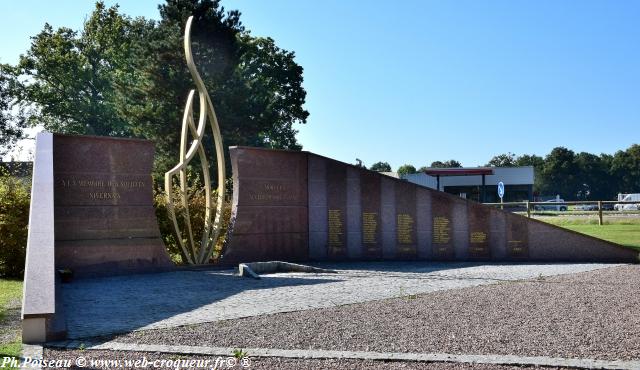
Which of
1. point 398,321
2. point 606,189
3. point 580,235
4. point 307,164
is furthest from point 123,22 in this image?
point 606,189

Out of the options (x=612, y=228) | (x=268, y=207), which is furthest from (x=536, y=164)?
(x=268, y=207)

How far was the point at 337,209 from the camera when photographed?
15.0 metres

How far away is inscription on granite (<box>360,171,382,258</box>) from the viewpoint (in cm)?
1476

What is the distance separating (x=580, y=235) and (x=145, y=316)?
34.7ft

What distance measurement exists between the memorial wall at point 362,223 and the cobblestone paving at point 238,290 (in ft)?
3.71

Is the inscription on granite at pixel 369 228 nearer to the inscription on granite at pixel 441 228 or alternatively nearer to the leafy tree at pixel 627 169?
the inscription on granite at pixel 441 228

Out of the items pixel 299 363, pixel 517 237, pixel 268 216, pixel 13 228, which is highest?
pixel 268 216

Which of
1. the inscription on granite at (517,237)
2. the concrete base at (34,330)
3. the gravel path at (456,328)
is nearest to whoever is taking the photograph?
the gravel path at (456,328)

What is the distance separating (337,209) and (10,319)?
889 centimetres

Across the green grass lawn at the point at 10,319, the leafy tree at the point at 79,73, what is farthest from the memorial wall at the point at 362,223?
the leafy tree at the point at 79,73

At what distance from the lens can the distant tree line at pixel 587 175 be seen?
283ft

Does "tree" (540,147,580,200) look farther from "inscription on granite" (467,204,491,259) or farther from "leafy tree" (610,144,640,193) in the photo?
"inscription on granite" (467,204,491,259)

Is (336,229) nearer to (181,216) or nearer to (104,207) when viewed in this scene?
(181,216)

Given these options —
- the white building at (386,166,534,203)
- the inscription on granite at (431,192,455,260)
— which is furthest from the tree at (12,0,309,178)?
the white building at (386,166,534,203)
